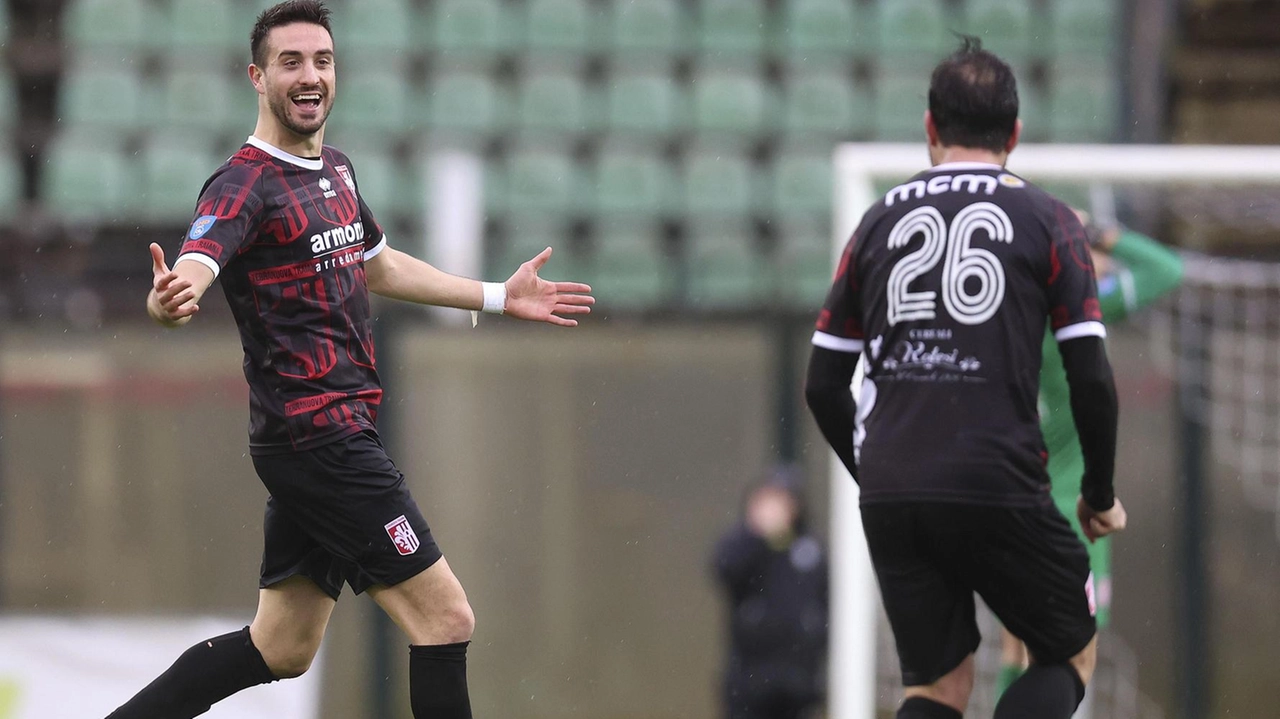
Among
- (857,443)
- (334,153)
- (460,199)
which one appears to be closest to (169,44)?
(460,199)

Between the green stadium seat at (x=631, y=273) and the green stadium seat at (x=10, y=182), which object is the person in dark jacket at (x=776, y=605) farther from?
the green stadium seat at (x=10, y=182)

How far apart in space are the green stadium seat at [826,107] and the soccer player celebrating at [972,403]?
6.68 m

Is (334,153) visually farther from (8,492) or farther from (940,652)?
(8,492)

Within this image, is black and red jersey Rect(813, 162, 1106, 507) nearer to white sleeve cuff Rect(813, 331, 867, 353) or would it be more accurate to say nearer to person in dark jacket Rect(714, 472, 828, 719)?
white sleeve cuff Rect(813, 331, 867, 353)

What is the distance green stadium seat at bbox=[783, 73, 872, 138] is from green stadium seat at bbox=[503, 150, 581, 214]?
1.48m

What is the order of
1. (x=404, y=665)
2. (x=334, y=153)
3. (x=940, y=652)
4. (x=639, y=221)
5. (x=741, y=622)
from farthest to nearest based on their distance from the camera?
(x=639, y=221)
(x=404, y=665)
(x=741, y=622)
(x=334, y=153)
(x=940, y=652)

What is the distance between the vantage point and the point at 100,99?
10000 millimetres

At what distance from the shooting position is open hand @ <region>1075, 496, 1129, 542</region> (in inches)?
133

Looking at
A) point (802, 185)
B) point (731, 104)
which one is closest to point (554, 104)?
point (731, 104)

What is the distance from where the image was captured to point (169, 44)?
33.5ft

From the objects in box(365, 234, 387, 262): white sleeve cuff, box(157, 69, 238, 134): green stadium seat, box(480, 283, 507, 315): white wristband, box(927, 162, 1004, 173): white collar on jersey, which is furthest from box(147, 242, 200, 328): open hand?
box(157, 69, 238, 134): green stadium seat

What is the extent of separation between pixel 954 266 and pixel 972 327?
132 mm

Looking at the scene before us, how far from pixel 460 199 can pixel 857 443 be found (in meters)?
5.55

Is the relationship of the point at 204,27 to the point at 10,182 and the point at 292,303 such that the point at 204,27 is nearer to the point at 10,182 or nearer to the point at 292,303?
the point at 10,182
